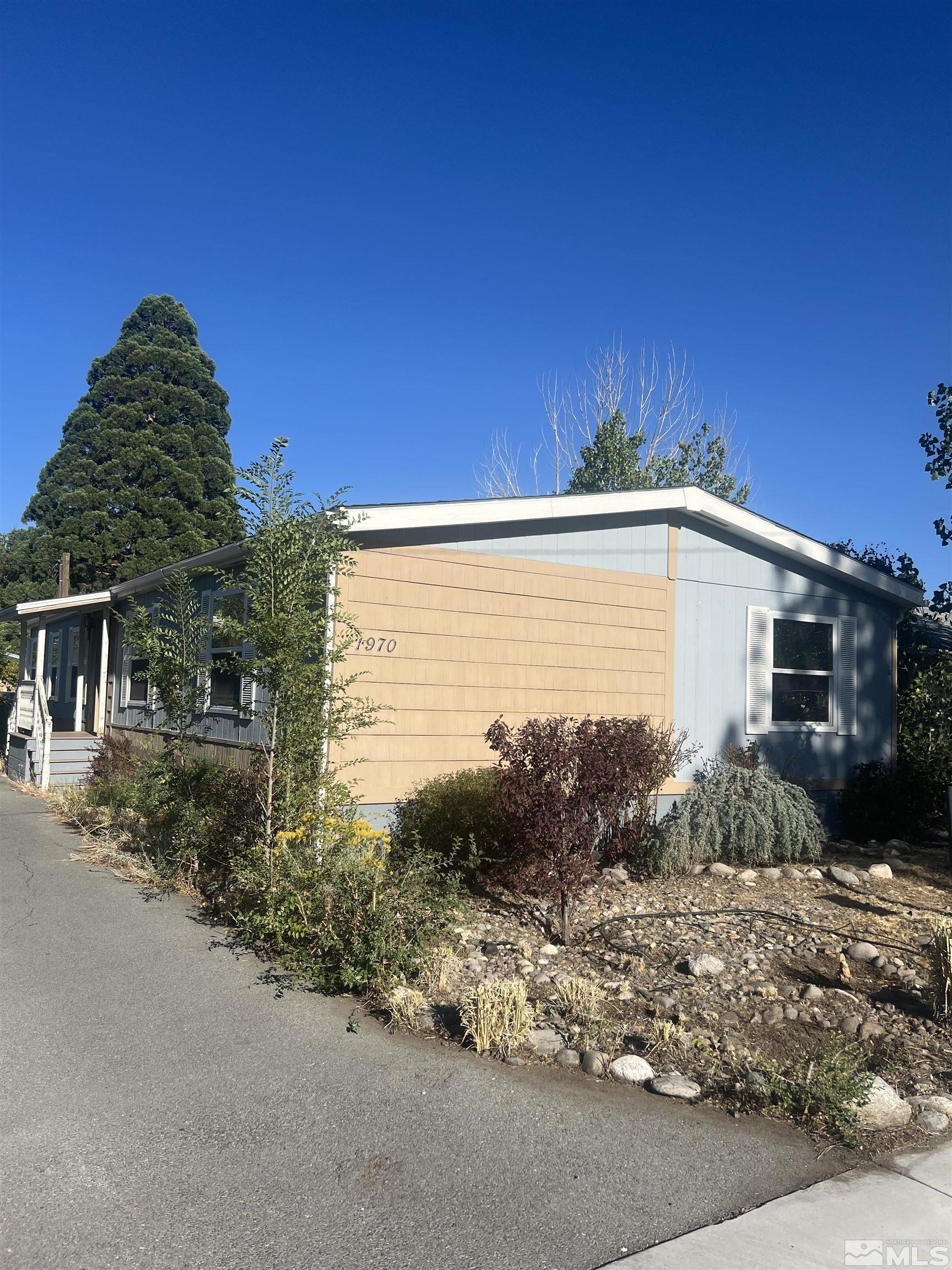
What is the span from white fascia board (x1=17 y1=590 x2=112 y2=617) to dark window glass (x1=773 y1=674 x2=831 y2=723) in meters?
10.2

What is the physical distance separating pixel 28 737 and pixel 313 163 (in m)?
10.1

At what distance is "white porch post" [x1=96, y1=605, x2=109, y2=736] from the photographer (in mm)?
14883

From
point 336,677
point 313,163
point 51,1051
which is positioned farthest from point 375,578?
point 313,163

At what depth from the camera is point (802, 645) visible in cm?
1133

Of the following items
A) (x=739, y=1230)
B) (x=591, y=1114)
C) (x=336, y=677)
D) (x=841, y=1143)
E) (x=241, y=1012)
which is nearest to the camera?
(x=739, y=1230)

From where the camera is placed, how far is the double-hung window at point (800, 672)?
35.4 ft

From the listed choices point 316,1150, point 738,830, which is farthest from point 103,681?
point 316,1150

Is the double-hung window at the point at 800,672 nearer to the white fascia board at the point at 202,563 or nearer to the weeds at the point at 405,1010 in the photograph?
the white fascia board at the point at 202,563

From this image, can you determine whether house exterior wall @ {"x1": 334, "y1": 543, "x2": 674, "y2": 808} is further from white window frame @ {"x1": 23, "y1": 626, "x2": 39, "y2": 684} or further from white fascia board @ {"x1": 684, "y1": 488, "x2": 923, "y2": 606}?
white window frame @ {"x1": 23, "y1": 626, "x2": 39, "y2": 684}

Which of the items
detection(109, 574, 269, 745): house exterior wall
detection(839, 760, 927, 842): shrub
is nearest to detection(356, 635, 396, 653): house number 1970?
detection(109, 574, 269, 745): house exterior wall

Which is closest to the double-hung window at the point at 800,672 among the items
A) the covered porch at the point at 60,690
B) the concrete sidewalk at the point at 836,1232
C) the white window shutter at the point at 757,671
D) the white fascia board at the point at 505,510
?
the white window shutter at the point at 757,671

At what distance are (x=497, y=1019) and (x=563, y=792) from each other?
1895mm

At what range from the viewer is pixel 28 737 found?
15039mm

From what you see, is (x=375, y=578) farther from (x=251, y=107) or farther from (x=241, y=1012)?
(x=251, y=107)
